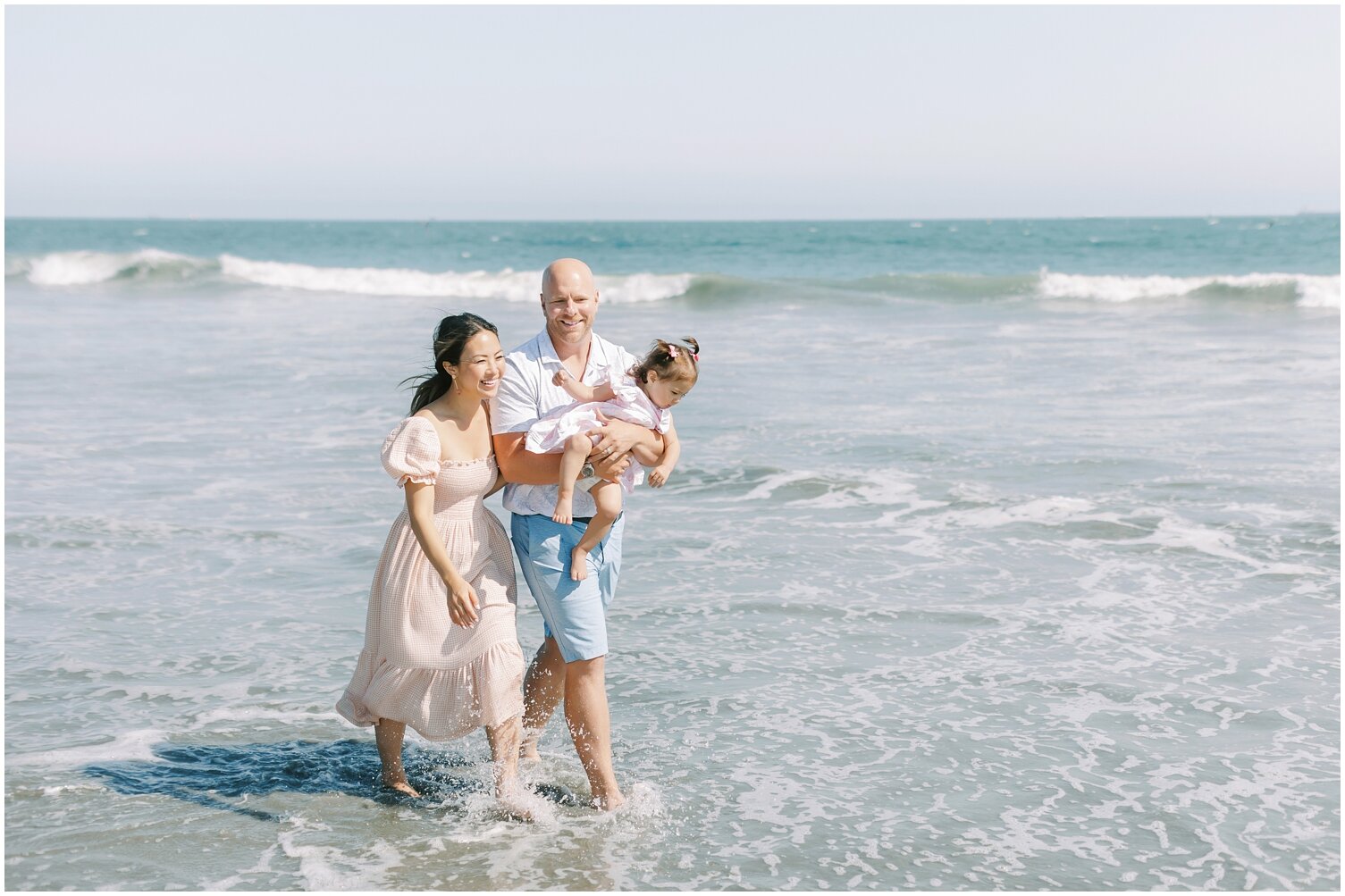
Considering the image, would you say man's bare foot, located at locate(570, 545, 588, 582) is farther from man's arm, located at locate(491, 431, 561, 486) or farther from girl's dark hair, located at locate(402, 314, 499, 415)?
girl's dark hair, located at locate(402, 314, 499, 415)

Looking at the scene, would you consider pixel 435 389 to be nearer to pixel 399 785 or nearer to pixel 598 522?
pixel 598 522

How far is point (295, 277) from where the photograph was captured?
3706cm

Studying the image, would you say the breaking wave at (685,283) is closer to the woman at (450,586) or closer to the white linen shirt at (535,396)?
the white linen shirt at (535,396)

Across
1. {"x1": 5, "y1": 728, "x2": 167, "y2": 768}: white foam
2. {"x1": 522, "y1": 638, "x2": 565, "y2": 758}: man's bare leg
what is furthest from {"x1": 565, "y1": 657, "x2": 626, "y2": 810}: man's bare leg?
{"x1": 5, "y1": 728, "x2": 167, "y2": 768}: white foam

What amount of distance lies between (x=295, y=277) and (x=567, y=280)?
34.5 meters

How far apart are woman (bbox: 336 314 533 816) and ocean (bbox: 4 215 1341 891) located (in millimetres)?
395

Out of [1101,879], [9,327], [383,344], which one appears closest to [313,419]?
[383,344]

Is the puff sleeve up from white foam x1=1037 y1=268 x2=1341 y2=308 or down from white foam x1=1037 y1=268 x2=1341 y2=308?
down

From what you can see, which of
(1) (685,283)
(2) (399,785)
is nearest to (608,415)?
(2) (399,785)

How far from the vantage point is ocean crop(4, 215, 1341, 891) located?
14.9 ft

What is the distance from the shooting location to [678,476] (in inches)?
409

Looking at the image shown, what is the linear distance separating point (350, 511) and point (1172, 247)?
48687mm

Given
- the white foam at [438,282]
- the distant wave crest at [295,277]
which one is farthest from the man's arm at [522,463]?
the distant wave crest at [295,277]

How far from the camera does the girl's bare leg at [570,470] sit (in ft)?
14.1
